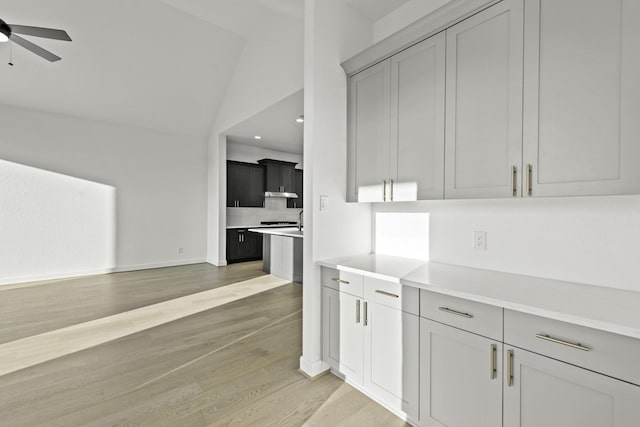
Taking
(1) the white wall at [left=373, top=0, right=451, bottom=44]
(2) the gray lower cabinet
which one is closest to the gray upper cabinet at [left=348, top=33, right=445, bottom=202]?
(1) the white wall at [left=373, top=0, right=451, bottom=44]

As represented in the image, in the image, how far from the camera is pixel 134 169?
5.84m

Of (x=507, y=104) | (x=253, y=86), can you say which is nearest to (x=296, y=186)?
(x=253, y=86)

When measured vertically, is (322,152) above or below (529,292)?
above

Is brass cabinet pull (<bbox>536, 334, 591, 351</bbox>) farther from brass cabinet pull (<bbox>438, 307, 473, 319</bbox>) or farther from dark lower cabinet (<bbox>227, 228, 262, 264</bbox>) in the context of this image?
dark lower cabinet (<bbox>227, 228, 262, 264</bbox>)

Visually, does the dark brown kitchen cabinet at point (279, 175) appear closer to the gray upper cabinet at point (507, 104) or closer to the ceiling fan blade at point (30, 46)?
the ceiling fan blade at point (30, 46)

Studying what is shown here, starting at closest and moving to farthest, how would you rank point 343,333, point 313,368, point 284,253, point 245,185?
point 343,333 → point 313,368 → point 284,253 → point 245,185

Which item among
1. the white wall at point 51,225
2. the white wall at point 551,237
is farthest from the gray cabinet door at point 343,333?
the white wall at point 51,225

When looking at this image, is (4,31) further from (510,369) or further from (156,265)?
(510,369)

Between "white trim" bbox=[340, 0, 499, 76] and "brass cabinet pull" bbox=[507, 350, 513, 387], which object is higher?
"white trim" bbox=[340, 0, 499, 76]

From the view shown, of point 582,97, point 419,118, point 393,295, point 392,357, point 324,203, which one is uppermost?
point 419,118

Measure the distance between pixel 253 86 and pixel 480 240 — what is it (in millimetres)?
4463

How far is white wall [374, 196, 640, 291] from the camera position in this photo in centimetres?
143

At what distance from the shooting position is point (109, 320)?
10.8ft

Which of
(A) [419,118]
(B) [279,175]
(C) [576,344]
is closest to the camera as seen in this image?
(C) [576,344]
